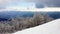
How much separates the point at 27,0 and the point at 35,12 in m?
0.16

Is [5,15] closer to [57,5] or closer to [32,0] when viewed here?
[32,0]

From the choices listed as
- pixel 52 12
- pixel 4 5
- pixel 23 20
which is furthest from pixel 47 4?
pixel 4 5

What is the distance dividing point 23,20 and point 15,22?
9 cm

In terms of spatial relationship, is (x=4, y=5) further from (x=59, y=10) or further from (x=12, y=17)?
(x=59, y=10)

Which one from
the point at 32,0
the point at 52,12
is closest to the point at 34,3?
the point at 32,0

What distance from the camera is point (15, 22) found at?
2.04m

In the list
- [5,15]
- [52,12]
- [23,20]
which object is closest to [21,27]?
[23,20]

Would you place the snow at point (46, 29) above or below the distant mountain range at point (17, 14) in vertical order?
below

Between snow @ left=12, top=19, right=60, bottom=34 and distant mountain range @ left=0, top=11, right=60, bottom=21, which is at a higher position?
distant mountain range @ left=0, top=11, right=60, bottom=21

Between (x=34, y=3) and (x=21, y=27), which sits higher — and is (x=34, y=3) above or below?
above

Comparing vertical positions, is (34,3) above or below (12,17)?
above

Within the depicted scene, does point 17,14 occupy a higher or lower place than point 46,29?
higher

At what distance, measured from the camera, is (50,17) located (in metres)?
2.04

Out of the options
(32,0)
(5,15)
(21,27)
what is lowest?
(21,27)
